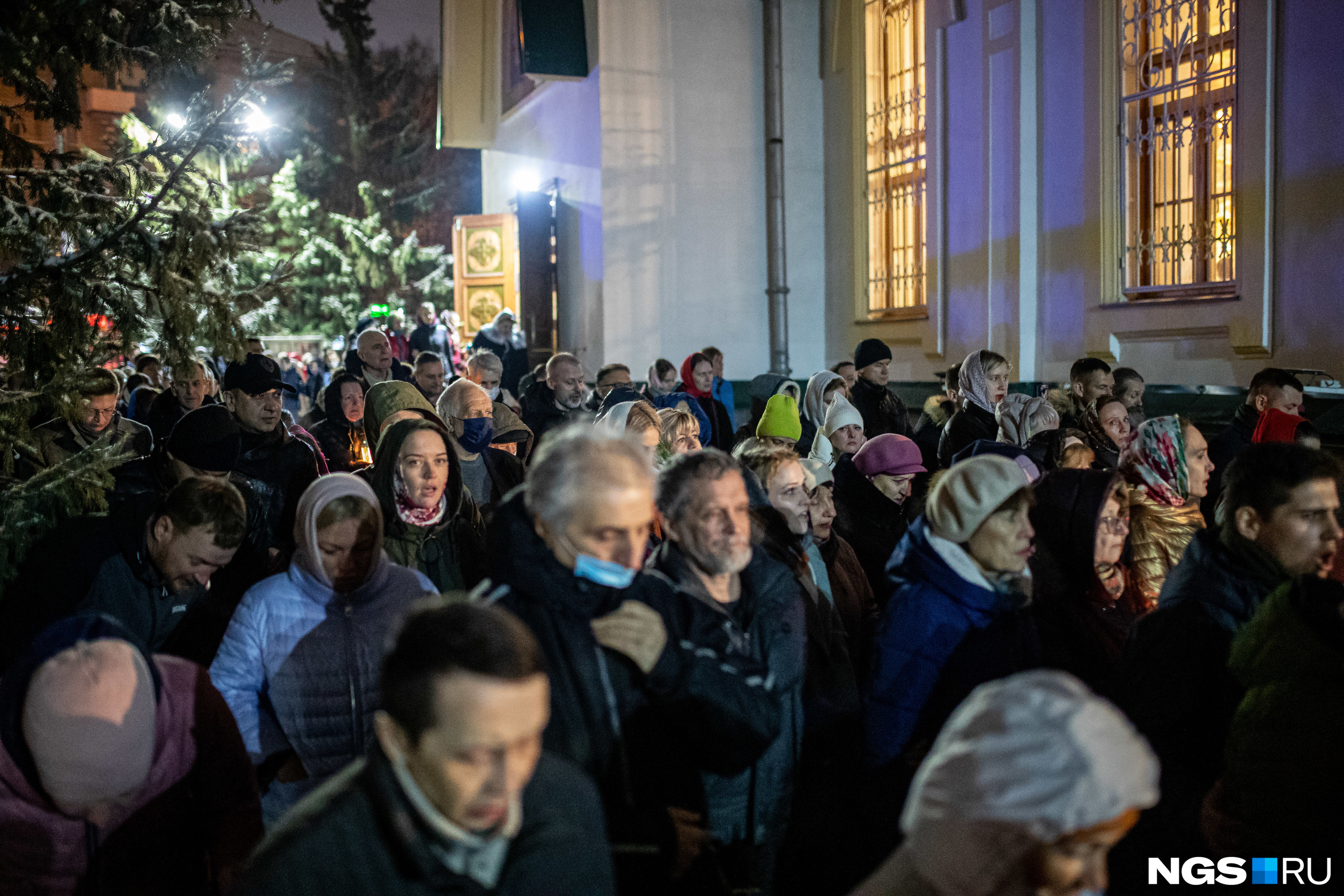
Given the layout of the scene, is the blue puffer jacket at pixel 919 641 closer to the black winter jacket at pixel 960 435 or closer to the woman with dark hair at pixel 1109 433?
the woman with dark hair at pixel 1109 433

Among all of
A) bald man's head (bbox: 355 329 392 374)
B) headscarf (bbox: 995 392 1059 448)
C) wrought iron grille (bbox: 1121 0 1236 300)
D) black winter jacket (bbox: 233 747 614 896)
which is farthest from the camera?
wrought iron grille (bbox: 1121 0 1236 300)

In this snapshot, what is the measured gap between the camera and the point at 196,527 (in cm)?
348

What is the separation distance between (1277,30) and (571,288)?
10960 millimetres

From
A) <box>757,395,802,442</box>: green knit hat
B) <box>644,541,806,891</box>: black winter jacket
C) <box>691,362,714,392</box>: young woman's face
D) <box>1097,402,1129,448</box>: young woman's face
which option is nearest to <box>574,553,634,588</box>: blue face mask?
<box>644,541,806,891</box>: black winter jacket

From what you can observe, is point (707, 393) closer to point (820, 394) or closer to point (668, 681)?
point (820, 394)

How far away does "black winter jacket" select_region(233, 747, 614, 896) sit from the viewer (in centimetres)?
169

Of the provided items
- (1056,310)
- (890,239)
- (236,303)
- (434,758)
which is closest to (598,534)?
(434,758)

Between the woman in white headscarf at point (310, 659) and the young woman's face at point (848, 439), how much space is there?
3785 millimetres

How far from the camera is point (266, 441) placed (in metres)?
5.55

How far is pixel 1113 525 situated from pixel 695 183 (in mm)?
12642

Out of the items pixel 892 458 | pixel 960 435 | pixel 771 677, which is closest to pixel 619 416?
pixel 892 458

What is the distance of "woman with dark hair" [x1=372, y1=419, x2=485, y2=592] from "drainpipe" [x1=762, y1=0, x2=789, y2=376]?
1152cm

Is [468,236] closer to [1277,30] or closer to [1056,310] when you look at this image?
[1056,310]

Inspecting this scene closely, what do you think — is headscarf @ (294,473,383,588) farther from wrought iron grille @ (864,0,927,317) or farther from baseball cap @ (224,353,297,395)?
wrought iron grille @ (864,0,927,317)
